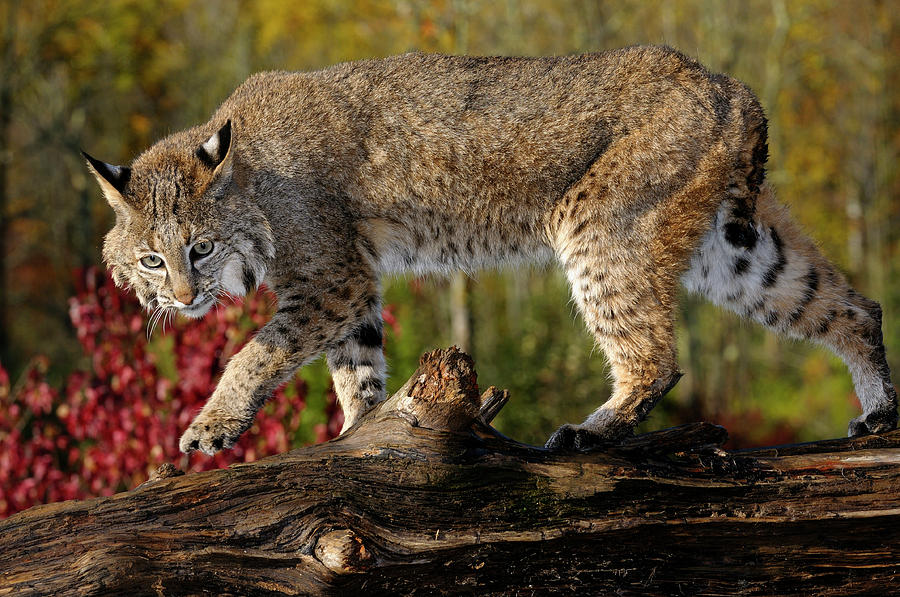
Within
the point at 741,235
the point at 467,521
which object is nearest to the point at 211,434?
the point at 467,521

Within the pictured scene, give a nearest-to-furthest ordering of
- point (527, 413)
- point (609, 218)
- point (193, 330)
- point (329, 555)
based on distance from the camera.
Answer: point (329, 555) < point (609, 218) < point (193, 330) < point (527, 413)

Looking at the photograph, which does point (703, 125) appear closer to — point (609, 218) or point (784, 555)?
point (609, 218)

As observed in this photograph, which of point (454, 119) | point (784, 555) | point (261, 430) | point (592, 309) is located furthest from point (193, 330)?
point (784, 555)

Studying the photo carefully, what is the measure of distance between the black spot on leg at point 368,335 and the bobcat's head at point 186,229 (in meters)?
0.65

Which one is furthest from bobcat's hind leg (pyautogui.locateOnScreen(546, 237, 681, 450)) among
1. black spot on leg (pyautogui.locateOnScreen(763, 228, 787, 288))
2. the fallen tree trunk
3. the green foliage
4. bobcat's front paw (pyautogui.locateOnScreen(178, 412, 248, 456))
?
the green foliage

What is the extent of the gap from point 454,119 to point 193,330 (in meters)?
2.72

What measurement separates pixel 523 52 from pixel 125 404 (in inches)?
420

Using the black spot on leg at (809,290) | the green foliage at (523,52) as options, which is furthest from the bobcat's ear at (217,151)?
the green foliage at (523,52)

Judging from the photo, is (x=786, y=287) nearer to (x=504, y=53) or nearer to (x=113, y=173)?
(x=113, y=173)

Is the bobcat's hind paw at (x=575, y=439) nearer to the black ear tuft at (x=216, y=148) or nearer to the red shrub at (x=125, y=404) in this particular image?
the black ear tuft at (x=216, y=148)

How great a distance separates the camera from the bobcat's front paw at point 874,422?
15.9 ft

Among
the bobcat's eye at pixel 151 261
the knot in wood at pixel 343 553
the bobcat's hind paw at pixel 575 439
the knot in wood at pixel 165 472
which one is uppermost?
the bobcat's eye at pixel 151 261

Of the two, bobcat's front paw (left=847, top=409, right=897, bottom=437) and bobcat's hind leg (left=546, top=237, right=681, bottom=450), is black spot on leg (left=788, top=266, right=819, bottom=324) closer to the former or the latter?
bobcat's front paw (left=847, top=409, right=897, bottom=437)

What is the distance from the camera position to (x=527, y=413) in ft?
38.4
